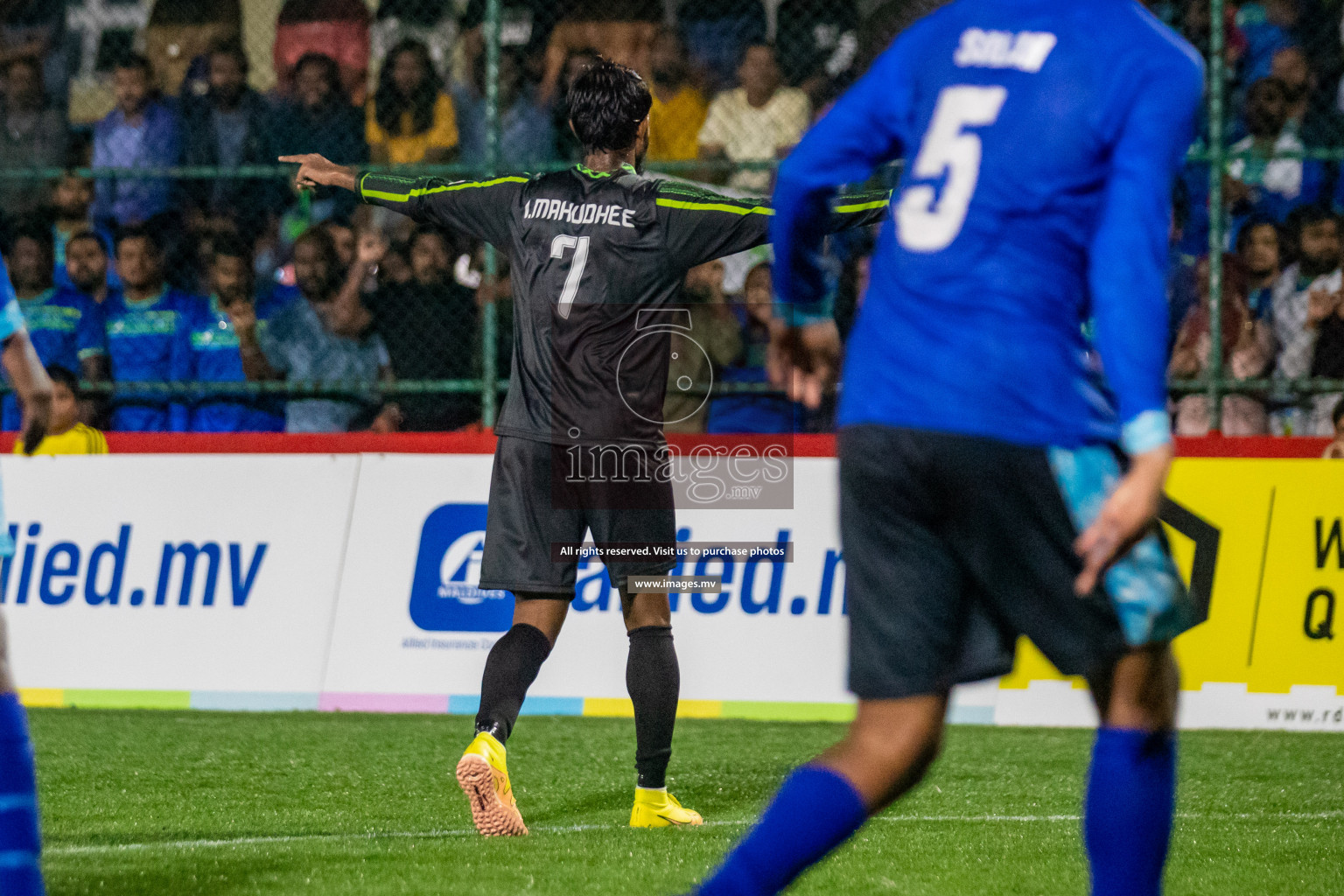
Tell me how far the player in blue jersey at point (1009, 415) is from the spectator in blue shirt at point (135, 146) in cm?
778

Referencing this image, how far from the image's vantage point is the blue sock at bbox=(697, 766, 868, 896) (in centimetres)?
249

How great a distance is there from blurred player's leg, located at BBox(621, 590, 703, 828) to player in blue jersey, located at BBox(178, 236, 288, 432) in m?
4.46

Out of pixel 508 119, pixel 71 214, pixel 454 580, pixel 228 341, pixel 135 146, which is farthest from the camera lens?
pixel 135 146

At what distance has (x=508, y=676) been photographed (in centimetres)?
457

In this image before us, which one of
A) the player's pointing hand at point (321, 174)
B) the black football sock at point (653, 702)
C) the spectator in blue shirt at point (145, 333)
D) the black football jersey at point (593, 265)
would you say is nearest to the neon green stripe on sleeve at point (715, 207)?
the black football jersey at point (593, 265)

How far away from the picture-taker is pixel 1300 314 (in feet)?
27.9

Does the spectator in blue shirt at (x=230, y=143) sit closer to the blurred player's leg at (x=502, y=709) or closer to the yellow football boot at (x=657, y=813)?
the blurred player's leg at (x=502, y=709)

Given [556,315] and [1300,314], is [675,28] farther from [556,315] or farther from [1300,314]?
[556,315]

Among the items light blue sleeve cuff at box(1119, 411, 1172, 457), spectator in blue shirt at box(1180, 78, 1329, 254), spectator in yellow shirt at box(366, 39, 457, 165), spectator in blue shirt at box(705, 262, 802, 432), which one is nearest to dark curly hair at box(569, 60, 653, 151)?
light blue sleeve cuff at box(1119, 411, 1172, 457)

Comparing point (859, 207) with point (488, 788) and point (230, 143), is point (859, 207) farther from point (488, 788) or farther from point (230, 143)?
point (230, 143)

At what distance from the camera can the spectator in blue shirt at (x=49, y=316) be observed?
29.8 feet

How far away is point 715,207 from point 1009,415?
7.99 feet

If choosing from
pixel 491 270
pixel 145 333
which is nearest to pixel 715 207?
pixel 491 270

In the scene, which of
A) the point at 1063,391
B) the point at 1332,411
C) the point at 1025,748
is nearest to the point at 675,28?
the point at 1332,411
